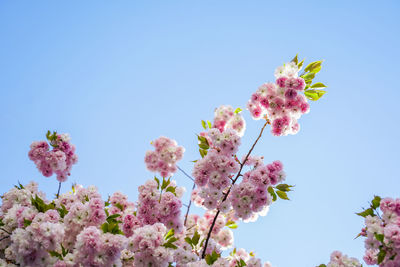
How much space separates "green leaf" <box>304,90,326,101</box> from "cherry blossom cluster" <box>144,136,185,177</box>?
3.82 m

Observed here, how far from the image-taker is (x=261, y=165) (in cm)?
564

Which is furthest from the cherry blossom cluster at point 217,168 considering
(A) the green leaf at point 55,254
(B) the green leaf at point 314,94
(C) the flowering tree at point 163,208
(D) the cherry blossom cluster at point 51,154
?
(D) the cherry blossom cluster at point 51,154

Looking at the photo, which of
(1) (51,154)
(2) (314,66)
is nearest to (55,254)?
(1) (51,154)

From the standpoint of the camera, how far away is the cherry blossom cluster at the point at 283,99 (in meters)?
5.86

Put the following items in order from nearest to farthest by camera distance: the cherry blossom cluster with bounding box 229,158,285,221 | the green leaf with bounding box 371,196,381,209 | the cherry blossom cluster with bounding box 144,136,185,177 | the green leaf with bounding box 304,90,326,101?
the green leaf with bounding box 371,196,381,209, the cherry blossom cluster with bounding box 229,158,285,221, the green leaf with bounding box 304,90,326,101, the cherry blossom cluster with bounding box 144,136,185,177

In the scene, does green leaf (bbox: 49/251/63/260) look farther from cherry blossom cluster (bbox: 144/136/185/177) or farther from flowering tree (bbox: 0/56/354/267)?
cherry blossom cluster (bbox: 144/136/185/177)

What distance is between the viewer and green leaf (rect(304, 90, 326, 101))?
240 inches

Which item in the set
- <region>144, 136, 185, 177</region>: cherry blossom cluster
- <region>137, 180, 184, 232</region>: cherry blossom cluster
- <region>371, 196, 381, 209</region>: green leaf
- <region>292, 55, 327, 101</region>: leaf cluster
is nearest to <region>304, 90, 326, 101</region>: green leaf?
<region>292, 55, 327, 101</region>: leaf cluster

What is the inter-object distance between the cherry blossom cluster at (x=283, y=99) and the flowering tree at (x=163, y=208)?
0.02 metres

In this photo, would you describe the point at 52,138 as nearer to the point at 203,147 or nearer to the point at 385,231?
the point at 203,147

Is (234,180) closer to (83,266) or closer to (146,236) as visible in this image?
(146,236)

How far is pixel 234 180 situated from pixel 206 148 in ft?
3.14

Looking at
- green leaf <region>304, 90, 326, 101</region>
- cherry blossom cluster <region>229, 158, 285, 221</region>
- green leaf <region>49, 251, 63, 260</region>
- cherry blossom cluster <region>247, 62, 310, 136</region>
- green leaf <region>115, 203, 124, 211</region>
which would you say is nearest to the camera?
green leaf <region>49, 251, 63, 260</region>

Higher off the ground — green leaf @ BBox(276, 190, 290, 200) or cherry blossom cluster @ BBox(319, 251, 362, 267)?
green leaf @ BBox(276, 190, 290, 200)
